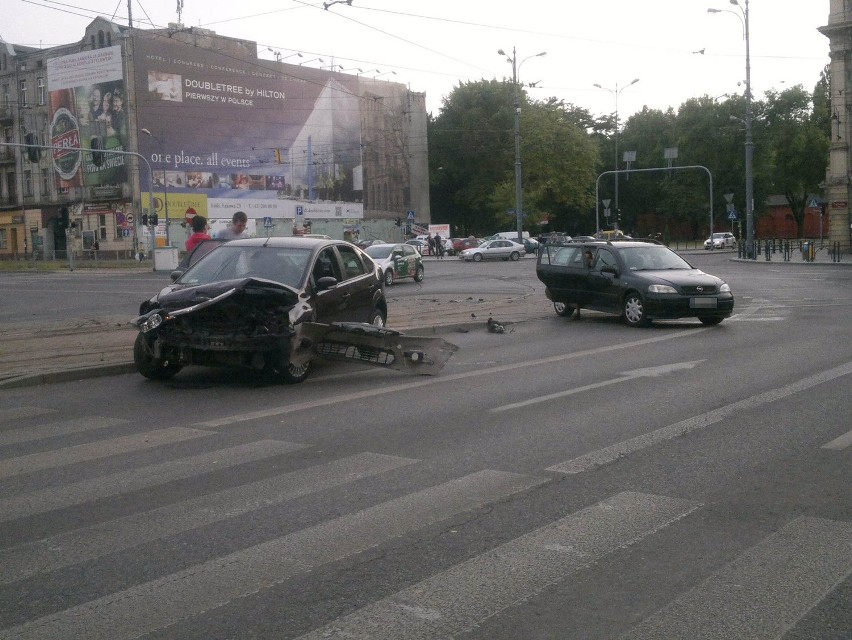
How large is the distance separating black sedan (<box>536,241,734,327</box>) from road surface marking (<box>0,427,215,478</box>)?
414 inches

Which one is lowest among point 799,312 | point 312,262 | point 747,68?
point 799,312

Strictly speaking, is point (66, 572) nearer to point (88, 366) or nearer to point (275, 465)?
point (275, 465)

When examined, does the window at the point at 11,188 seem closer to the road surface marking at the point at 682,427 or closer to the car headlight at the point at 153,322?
the car headlight at the point at 153,322

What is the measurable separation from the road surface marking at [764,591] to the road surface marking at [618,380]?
163 inches

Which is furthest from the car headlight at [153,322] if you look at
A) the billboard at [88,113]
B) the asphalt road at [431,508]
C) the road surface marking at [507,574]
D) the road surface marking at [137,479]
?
the billboard at [88,113]

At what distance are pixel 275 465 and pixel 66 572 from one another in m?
2.27

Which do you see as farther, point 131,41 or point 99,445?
point 131,41

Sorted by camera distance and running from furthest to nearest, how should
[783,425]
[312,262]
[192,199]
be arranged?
[192,199]
[312,262]
[783,425]

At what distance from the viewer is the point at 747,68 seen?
4747 centimetres

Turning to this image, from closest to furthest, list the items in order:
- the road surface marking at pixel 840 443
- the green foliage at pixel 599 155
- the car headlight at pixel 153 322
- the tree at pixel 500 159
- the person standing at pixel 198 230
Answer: the road surface marking at pixel 840 443 < the car headlight at pixel 153 322 < the person standing at pixel 198 230 < the tree at pixel 500 159 < the green foliage at pixel 599 155

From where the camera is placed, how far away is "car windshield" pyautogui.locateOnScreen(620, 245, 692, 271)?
17641 millimetres

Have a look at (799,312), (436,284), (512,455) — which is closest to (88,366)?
(512,455)

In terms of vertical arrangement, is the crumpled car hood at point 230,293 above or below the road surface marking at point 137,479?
above

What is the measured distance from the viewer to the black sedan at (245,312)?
1013 cm
